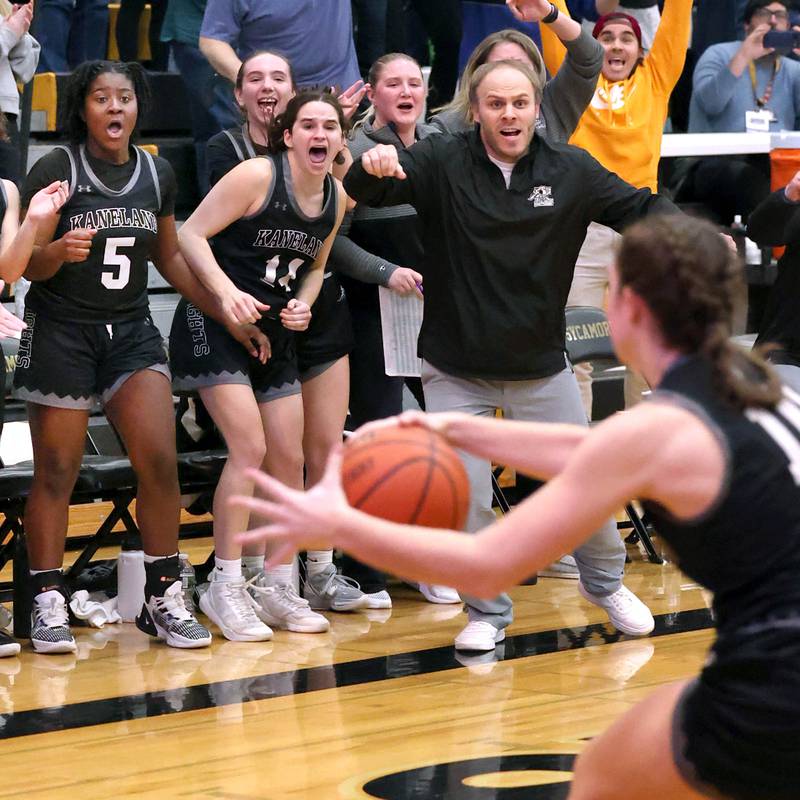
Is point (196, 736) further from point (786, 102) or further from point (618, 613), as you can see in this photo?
point (786, 102)

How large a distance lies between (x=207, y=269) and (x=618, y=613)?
6.79 feet

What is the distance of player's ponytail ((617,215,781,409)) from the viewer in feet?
8.39

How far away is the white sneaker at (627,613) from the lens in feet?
19.5

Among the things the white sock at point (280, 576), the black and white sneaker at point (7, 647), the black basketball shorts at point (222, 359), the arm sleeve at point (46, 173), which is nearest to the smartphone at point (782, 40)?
the black basketball shorts at point (222, 359)

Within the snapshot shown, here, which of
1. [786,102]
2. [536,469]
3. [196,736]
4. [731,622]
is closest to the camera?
[731,622]

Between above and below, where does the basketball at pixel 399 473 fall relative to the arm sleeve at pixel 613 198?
below

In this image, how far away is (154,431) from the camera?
5902 millimetres

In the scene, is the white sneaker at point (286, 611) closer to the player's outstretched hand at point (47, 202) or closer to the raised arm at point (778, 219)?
the player's outstretched hand at point (47, 202)

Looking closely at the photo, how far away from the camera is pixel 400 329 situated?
21.6 feet

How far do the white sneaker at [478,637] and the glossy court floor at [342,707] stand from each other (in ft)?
0.17

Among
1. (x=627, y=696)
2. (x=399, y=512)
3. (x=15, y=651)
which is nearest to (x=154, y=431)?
(x=15, y=651)

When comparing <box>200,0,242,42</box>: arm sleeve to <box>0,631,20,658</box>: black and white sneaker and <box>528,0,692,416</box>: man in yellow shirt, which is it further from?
<box>0,631,20,658</box>: black and white sneaker

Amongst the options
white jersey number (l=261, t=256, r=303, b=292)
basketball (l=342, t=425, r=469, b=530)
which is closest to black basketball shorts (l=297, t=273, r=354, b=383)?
white jersey number (l=261, t=256, r=303, b=292)

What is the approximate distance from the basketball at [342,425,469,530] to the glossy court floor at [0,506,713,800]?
49.4 inches
